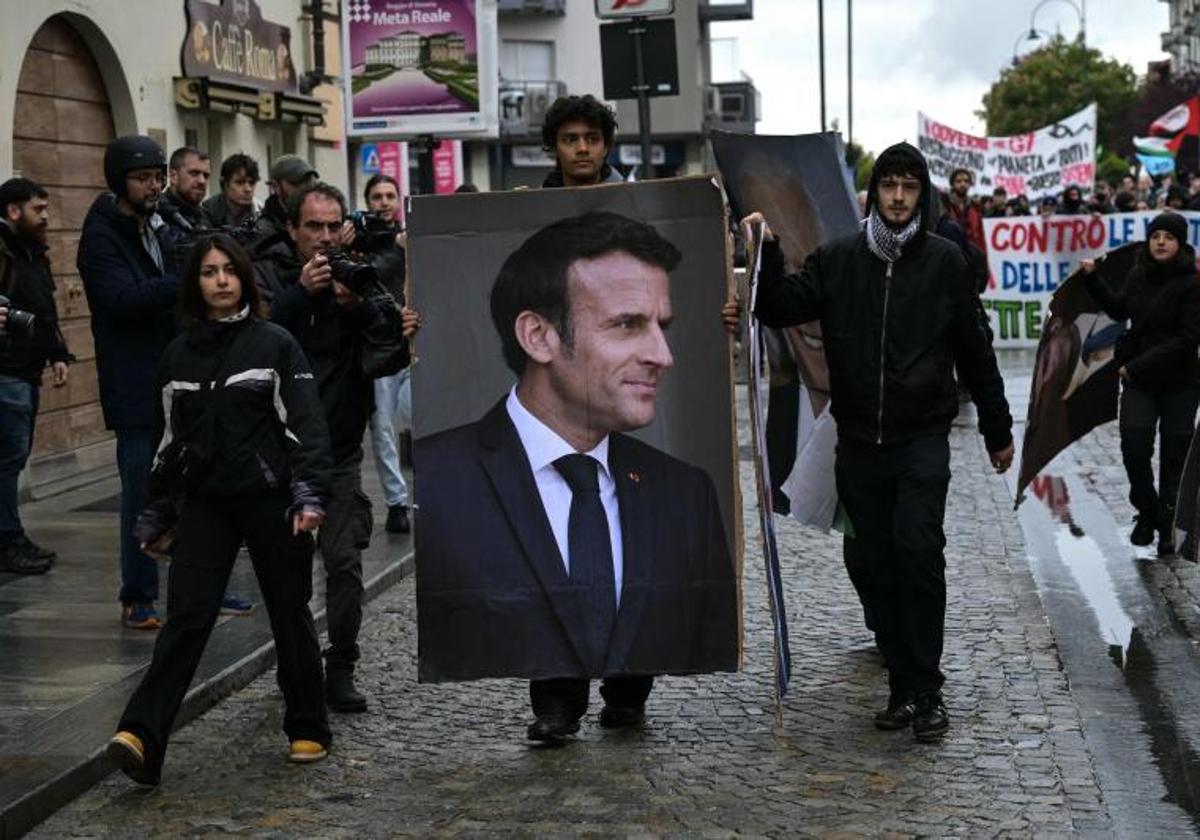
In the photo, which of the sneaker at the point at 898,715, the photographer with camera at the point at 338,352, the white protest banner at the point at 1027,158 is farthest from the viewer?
the white protest banner at the point at 1027,158

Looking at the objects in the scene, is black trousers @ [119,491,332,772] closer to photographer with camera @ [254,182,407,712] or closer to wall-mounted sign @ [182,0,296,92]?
photographer with camera @ [254,182,407,712]

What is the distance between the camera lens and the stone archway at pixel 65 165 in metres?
15.5

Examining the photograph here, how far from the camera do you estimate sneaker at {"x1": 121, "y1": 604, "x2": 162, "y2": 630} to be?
369 inches

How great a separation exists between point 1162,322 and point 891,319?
4494 mm

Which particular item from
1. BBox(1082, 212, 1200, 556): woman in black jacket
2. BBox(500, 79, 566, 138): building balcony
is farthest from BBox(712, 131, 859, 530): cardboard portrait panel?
BBox(500, 79, 566, 138): building balcony

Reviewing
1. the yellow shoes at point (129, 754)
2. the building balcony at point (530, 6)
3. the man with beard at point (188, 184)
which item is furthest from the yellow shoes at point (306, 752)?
the building balcony at point (530, 6)

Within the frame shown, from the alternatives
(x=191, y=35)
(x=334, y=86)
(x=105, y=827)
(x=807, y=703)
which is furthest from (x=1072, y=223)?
(x=105, y=827)

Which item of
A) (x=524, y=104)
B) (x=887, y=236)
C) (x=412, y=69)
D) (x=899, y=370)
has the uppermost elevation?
(x=524, y=104)

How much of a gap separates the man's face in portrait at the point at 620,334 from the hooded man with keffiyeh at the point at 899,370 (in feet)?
1.42

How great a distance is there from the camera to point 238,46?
2059cm

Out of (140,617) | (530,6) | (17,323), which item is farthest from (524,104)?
(17,323)

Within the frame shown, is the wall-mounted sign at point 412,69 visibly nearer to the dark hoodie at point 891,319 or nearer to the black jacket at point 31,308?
the black jacket at point 31,308

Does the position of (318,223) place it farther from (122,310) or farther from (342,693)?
(342,693)

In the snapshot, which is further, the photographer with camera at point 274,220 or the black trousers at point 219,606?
the photographer with camera at point 274,220
